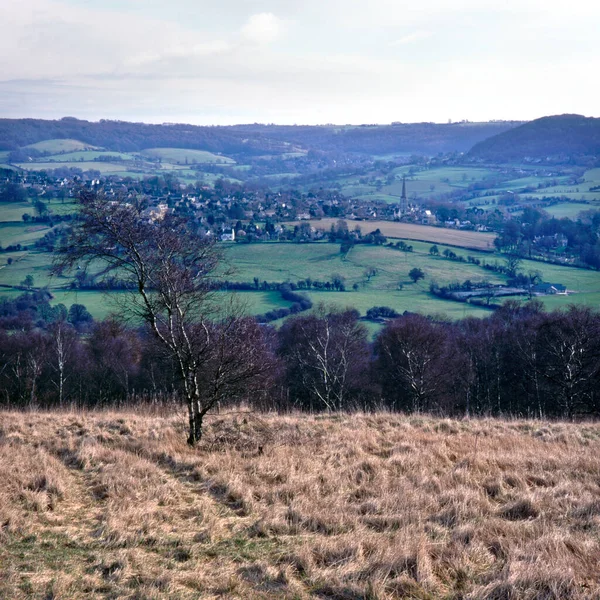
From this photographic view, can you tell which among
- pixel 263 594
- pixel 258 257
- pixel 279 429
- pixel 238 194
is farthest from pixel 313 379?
pixel 238 194

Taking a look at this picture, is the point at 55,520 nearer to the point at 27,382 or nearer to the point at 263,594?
the point at 263,594

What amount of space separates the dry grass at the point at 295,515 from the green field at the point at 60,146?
572ft

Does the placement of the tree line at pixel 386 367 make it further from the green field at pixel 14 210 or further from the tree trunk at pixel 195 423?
the green field at pixel 14 210

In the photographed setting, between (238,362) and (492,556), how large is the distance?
17.4 feet

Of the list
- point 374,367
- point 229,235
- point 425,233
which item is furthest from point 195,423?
point 425,233

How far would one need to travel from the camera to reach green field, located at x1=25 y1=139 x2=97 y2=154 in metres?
168

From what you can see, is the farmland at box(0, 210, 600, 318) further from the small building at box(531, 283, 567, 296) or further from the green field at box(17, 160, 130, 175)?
the green field at box(17, 160, 130, 175)

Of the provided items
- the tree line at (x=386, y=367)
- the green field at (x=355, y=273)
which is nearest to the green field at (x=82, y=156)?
the green field at (x=355, y=273)

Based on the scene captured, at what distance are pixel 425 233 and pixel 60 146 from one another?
13091 centimetres

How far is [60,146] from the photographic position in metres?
176

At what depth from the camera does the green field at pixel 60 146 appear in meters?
168

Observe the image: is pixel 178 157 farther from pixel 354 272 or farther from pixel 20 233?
pixel 354 272

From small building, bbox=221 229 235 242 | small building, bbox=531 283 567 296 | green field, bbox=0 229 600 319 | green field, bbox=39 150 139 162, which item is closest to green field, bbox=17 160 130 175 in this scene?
green field, bbox=39 150 139 162

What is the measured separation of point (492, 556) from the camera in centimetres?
554
